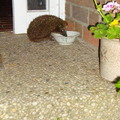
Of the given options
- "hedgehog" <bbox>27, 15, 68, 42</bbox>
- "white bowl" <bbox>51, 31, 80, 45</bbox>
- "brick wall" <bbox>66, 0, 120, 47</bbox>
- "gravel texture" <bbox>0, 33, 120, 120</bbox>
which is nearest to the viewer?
"gravel texture" <bbox>0, 33, 120, 120</bbox>

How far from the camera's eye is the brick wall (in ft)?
6.33

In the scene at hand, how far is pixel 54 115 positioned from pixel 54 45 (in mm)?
920

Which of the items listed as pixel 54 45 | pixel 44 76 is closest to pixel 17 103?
pixel 44 76

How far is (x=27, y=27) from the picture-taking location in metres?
2.46

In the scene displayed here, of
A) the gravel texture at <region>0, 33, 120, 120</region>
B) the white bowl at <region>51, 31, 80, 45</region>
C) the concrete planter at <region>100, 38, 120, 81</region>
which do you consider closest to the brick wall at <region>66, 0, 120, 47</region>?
the white bowl at <region>51, 31, 80, 45</region>

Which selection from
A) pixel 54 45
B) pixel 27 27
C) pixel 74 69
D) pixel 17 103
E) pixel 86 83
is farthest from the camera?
pixel 27 27

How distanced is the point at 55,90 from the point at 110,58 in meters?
0.34

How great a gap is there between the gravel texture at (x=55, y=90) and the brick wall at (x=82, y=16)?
31cm

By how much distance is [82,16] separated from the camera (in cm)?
212

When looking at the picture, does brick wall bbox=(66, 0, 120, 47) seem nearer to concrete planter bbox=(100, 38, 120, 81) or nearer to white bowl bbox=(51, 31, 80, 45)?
white bowl bbox=(51, 31, 80, 45)

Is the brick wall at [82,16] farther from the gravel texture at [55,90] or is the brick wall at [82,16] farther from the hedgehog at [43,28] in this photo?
the gravel texture at [55,90]

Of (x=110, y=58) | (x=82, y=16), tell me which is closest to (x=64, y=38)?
(x=82, y=16)

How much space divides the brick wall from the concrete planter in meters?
0.50

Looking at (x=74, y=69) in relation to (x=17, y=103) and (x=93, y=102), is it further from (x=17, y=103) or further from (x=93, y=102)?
(x=17, y=103)
